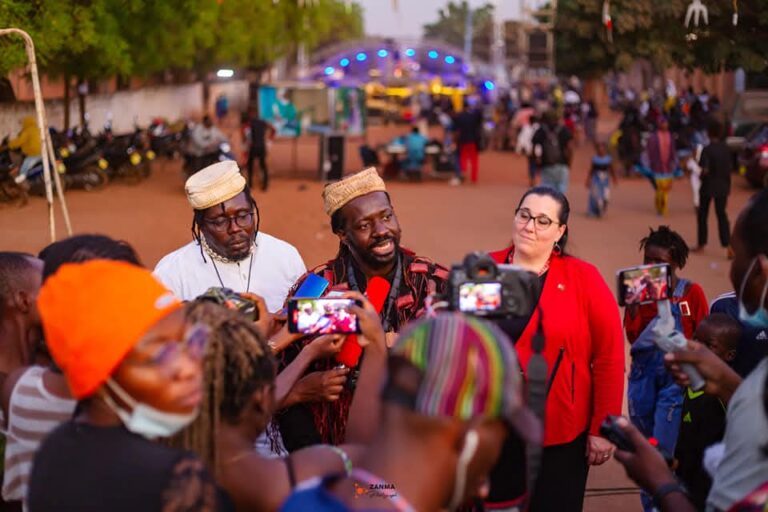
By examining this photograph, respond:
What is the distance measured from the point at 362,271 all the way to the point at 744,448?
192 cm

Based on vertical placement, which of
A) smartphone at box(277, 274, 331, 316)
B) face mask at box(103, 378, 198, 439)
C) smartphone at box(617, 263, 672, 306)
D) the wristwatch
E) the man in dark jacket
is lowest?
the man in dark jacket

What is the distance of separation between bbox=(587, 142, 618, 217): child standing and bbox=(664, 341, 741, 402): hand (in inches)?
544

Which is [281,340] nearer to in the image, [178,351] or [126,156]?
[178,351]

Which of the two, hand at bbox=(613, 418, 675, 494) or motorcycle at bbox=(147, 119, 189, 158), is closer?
hand at bbox=(613, 418, 675, 494)

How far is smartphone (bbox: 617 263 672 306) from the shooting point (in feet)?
10.4

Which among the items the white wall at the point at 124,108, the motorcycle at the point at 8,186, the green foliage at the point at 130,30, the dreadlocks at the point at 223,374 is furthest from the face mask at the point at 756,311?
the white wall at the point at 124,108

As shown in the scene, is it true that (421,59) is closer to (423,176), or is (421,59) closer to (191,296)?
(423,176)

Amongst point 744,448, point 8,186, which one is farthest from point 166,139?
point 744,448

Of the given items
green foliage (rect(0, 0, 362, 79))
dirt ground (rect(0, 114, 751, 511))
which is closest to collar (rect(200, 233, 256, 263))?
dirt ground (rect(0, 114, 751, 511))

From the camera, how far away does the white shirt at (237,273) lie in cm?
431

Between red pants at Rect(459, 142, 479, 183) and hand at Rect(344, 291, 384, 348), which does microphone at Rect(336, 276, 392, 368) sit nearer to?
hand at Rect(344, 291, 384, 348)

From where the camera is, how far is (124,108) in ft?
111

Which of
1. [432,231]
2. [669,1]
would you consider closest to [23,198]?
[432,231]

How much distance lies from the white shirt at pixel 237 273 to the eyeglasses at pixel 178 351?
6.25 feet
